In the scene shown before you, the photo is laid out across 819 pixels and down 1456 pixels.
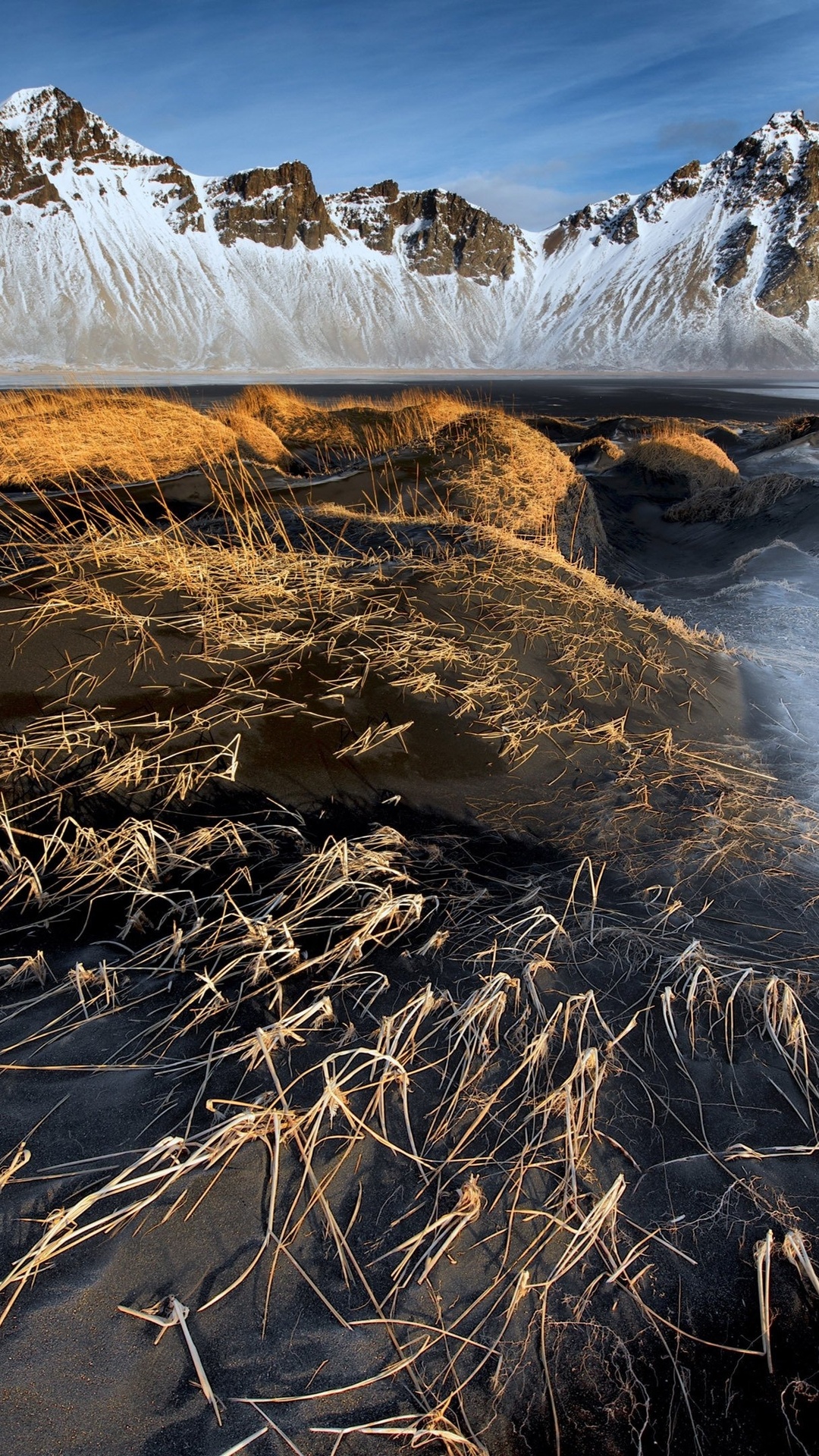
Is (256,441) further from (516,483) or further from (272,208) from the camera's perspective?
(272,208)

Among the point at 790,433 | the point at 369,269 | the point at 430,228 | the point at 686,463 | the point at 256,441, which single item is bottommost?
the point at 686,463

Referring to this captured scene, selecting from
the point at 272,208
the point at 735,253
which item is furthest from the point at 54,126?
the point at 735,253

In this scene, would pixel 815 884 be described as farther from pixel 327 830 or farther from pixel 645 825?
pixel 327 830

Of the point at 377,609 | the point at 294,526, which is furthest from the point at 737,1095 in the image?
the point at 294,526

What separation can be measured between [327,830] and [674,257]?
526ft

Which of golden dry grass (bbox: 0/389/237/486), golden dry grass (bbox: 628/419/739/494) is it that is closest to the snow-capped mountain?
golden dry grass (bbox: 628/419/739/494)

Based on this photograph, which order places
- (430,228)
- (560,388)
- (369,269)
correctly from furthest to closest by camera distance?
(430,228) → (369,269) → (560,388)

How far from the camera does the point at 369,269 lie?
126 metres

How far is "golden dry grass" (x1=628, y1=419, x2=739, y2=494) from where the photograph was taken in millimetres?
15391

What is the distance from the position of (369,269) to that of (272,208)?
18.9 metres

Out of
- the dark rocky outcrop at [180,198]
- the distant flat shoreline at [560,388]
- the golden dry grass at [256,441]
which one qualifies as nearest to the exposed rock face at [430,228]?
the dark rocky outcrop at [180,198]

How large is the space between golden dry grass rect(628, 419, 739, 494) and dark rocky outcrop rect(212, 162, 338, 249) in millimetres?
128718

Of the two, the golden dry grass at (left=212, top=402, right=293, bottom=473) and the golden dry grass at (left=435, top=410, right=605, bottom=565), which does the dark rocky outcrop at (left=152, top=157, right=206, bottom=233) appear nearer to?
the golden dry grass at (left=212, top=402, right=293, bottom=473)

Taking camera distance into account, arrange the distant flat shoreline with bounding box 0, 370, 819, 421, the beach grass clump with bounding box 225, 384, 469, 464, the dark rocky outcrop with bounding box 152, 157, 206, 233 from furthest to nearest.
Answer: the dark rocky outcrop with bounding box 152, 157, 206, 233
the distant flat shoreline with bounding box 0, 370, 819, 421
the beach grass clump with bounding box 225, 384, 469, 464
